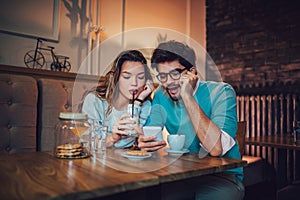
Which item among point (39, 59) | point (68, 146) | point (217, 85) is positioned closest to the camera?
point (68, 146)

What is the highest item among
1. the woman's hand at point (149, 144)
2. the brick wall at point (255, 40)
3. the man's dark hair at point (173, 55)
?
the brick wall at point (255, 40)

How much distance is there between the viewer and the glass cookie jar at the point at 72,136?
1085mm

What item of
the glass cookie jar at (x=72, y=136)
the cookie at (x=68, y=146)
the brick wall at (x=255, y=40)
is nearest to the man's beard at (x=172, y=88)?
→ the glass cookie jar at (x=72, y=136)

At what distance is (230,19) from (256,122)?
1.47 metres

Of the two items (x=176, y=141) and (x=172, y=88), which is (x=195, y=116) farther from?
(x=172, y=88)

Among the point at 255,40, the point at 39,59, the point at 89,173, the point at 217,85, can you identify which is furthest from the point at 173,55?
the point at 255,40

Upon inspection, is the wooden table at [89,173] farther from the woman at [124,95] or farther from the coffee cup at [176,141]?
the woman at [124,95]

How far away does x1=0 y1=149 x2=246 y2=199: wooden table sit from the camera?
2.19 feet

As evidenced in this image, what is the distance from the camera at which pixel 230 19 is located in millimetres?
3863

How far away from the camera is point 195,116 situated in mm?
1316

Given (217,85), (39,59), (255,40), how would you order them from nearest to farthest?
1. (217,85)
2. (39,59)
3. (255,40)

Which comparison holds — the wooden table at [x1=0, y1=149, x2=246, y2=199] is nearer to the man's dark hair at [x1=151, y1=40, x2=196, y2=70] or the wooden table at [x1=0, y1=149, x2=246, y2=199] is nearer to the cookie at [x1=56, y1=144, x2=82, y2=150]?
the cookie at [x1=56, y1=144, x2=82, y2=150]

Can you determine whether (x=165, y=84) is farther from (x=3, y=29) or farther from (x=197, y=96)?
(x=3, y=29)

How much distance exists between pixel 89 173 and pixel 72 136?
1.43ft
